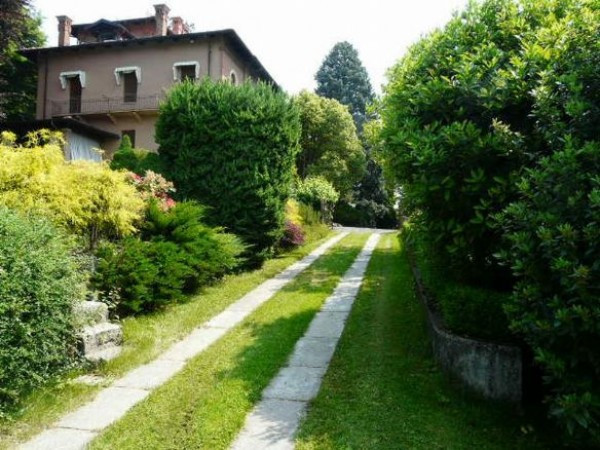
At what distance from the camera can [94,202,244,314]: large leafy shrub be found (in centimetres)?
719

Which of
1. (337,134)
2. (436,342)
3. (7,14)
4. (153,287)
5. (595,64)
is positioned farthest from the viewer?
(337,134)

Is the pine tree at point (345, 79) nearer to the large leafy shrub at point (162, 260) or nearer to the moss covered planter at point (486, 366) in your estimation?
the large leafy shrub at point (162, 260)

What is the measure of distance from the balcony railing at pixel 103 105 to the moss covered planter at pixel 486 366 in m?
23.0

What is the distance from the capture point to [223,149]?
1134cm

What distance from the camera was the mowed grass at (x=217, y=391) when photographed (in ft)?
13.2

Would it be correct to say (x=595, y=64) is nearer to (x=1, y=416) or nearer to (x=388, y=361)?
(x=388, y=361)

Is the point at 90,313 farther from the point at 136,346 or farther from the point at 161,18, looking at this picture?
the point at 161,18

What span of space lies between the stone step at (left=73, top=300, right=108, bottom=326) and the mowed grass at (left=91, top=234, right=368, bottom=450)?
129cm

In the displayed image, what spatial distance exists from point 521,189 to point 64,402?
4699 mm

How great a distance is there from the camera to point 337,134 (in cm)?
3259

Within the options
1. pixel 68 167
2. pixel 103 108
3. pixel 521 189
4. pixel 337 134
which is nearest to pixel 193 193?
pixel 68 167

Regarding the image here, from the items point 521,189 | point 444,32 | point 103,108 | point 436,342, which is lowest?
point 436,342

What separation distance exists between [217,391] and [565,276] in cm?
349

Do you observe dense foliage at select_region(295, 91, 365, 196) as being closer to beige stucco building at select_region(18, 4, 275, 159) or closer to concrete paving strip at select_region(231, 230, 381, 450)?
beige stucco building at select_region(18, 4, 275, 159)
